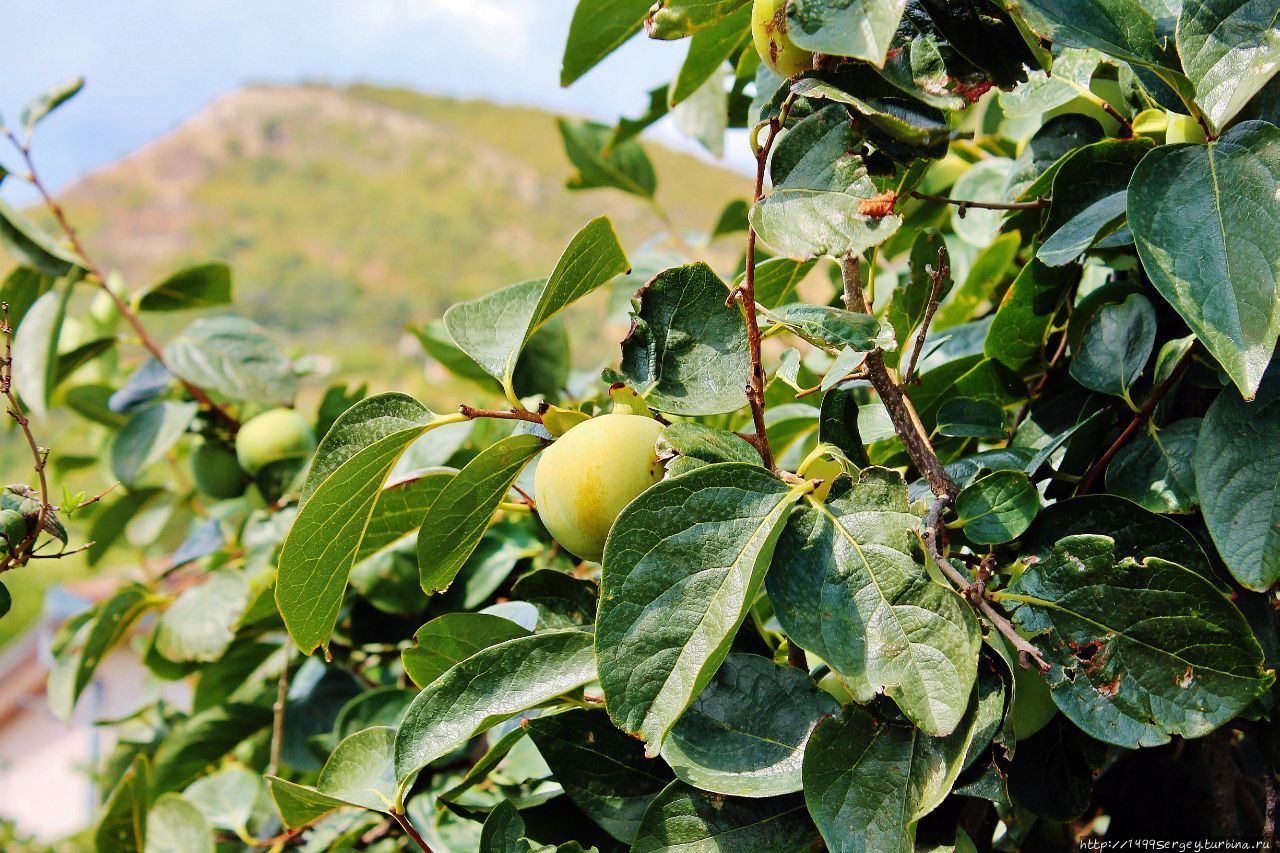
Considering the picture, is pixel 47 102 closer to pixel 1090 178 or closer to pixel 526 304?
pixel 526 304

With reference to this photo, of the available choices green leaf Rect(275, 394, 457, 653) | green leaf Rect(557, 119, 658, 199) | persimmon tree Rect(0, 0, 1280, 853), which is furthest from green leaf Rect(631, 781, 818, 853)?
green leaf Rect(557, 119, 658, 199)

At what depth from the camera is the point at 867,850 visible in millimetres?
497

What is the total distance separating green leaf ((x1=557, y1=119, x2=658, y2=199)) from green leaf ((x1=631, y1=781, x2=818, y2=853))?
89 cm

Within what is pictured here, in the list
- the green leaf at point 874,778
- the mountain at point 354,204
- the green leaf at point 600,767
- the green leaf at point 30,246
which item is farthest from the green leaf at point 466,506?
the mountain at point 354,204

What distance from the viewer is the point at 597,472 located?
1.81ft

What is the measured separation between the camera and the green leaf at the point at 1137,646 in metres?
0.51

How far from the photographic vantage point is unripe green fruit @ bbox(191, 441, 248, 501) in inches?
51.6

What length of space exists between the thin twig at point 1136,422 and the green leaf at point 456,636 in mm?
410

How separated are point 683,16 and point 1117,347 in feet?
1.21

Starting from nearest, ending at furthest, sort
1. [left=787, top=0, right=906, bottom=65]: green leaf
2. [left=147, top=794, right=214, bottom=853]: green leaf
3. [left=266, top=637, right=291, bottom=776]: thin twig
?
[left=787, top=0, right=906, bottom=65]: green leaf < [left=147, top=794, right=214, bottom=853]: green leaf < [left=266, top=637, right=291, bottom=776]: thin twig

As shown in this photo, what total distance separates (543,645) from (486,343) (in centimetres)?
20

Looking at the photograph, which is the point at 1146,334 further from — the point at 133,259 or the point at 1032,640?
the point at 133,259

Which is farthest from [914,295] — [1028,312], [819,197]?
[819,197]

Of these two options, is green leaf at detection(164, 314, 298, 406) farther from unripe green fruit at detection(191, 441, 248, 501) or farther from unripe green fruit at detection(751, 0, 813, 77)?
unripe green fruit at detection(751, 0, 813, 77)
